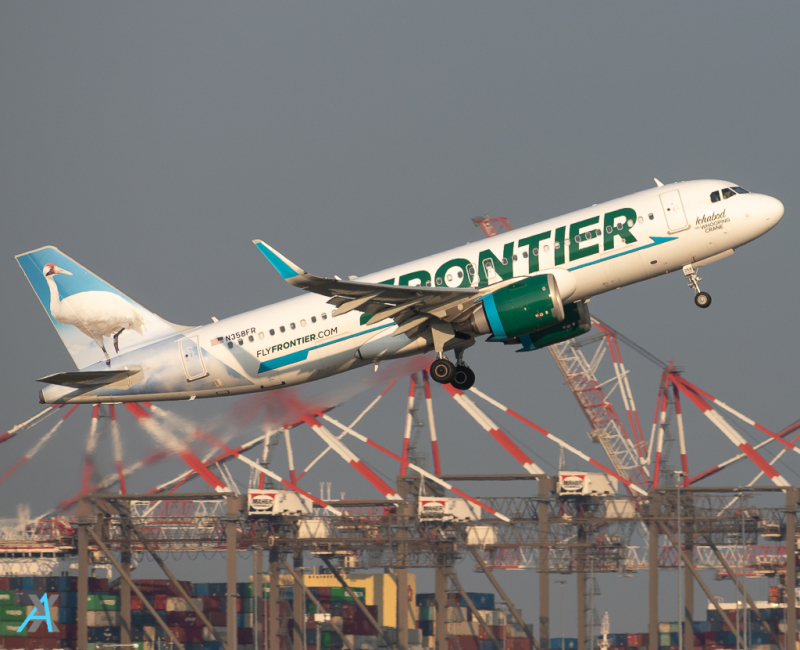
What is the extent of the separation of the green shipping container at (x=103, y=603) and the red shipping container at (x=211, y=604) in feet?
33.3

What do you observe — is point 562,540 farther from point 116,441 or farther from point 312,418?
point 116,441

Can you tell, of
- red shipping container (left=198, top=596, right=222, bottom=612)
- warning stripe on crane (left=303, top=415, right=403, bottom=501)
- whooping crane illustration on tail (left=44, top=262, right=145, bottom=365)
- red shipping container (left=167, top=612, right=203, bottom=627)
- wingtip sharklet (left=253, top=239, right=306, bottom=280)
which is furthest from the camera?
red shipping container (left=198, top=596, right=222, bottom=612)

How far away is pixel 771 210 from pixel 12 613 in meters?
107

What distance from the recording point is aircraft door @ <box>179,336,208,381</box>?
149 ft

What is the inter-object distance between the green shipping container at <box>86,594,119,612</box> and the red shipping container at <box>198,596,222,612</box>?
10.2 metres

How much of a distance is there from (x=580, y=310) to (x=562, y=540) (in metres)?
63.3

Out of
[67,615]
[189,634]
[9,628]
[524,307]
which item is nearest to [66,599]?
[67,615]

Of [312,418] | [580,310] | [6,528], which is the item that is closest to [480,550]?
[312,418]

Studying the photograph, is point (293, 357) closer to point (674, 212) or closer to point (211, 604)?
point (674, 212)

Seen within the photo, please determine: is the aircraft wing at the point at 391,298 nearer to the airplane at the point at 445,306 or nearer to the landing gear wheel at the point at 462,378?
the airplane at the point at 445,306

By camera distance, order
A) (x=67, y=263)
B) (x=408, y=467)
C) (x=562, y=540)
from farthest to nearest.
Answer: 1. (x=408, y=467)
2. (x=562, y=540)
3. (x=67, y=263)

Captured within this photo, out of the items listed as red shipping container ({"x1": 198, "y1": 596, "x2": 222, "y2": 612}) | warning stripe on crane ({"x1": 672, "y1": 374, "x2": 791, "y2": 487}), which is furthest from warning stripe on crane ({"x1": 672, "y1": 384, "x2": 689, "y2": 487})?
red shipping container ({"x1": 198, "y1": 596, "x2": 222, "y2": 612})

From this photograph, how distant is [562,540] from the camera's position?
342ft

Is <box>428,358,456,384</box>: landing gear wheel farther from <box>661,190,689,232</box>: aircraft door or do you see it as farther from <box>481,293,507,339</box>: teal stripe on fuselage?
<box>661,190,689,232</box>: aircraft door
